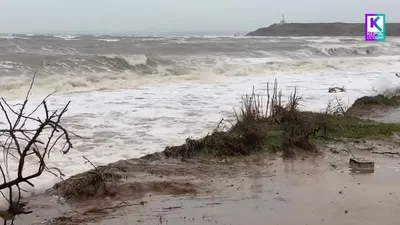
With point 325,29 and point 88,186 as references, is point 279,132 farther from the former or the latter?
point 325,29

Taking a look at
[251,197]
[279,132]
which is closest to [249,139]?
[279,132]

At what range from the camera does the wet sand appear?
4.41 m

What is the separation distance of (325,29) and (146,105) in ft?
274

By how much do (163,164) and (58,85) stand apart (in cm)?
1048

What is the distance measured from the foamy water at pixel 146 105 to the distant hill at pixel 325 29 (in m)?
68.2

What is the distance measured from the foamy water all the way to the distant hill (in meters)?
68.2

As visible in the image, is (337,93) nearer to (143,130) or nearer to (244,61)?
(143,130)

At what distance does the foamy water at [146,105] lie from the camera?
24.0ft

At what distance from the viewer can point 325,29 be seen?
90.1 m

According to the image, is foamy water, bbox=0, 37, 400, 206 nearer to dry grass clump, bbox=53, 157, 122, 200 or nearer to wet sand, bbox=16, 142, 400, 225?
dry grass clump, bbox=53, 157, 122, 200

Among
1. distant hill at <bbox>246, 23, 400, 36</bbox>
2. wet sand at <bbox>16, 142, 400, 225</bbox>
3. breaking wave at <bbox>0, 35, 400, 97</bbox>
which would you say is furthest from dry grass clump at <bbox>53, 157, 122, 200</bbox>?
distant hill at <bbox>246, 23, 400, 36</bbox>

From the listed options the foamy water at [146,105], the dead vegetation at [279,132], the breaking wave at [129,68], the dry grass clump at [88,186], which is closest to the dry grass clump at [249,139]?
the dead vegetation at [279,132]

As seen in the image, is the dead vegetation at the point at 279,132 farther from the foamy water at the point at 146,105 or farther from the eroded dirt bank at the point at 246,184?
the foamy water at the point at 146,105

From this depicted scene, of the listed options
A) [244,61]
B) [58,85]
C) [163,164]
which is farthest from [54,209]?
[244,61]
